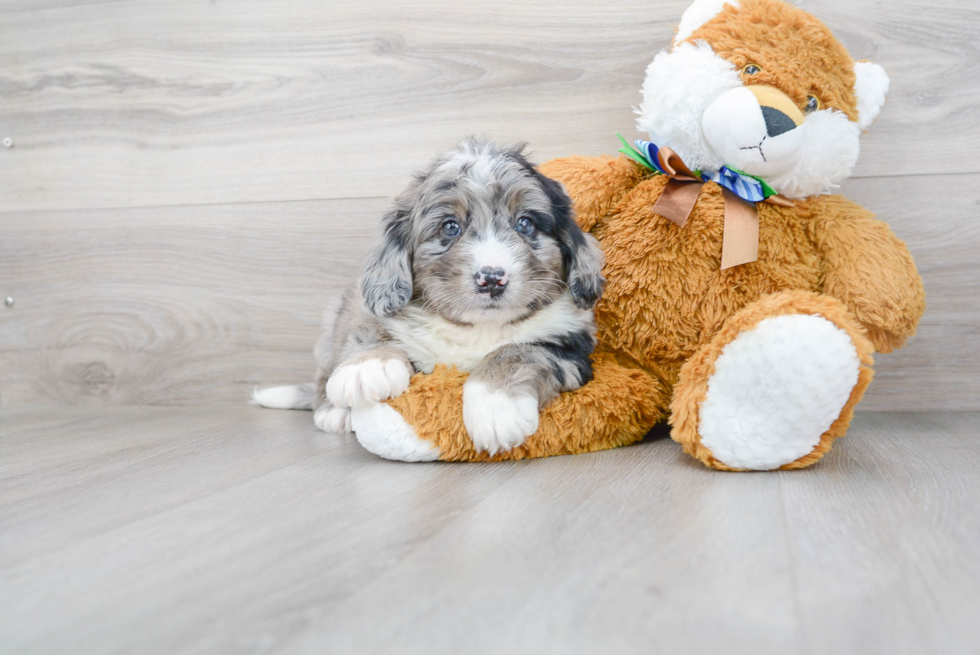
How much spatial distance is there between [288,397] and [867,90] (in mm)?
1857

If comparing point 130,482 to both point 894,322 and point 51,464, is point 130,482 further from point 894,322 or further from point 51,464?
point 894,322

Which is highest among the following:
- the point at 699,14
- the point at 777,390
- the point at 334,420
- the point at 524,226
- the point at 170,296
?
the point at 699,14

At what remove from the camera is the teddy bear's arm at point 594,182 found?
71.0 inches

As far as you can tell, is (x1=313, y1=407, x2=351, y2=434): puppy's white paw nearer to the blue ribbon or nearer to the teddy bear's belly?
the teddy bear's belly

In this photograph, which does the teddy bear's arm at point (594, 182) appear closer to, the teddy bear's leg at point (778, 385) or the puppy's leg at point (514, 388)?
the puppy's leg at point (514, 388)

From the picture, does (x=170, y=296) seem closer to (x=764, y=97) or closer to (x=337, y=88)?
(x=337, y=88)

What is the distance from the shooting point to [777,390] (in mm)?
1374

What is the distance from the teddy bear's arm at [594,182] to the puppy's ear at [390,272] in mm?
402

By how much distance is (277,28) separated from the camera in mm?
2479

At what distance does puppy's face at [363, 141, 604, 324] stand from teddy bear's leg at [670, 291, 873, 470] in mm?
352

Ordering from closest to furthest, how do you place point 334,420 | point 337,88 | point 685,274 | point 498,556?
1. point 498,556
2. point 685,274
3. point 334,420
4. point 337,88

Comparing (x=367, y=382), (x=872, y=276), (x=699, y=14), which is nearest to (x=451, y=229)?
(x=367, y=382)

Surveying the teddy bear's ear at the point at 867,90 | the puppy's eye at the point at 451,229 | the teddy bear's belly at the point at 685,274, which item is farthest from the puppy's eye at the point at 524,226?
the teddy bear's ear at the point at 867,90

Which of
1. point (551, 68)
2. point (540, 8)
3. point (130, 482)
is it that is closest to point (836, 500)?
point (130, 482)
